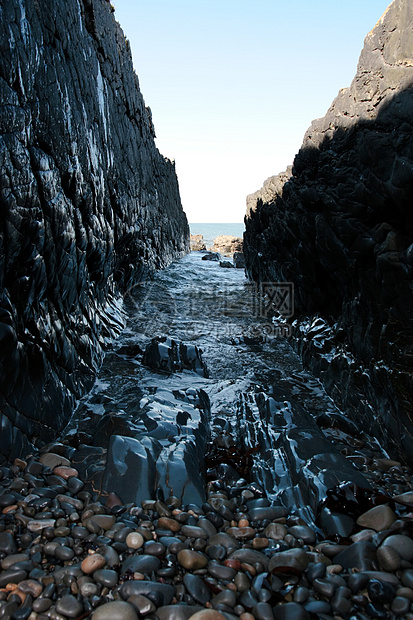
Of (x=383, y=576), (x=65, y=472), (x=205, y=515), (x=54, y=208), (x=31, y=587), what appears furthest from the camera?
(x=54, y=208)

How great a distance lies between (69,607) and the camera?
1.59 meters

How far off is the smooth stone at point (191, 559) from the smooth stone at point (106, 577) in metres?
0.35

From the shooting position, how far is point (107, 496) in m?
2.50

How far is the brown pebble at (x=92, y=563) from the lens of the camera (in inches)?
71.1

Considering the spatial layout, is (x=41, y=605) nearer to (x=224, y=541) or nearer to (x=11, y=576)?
(x=11, y=576)

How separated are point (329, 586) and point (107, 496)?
1493 millimetres

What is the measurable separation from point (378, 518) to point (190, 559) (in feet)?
3.93

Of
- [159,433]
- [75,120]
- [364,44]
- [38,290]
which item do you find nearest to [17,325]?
[38,290]

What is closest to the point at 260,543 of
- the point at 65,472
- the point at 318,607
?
the point at 318,607

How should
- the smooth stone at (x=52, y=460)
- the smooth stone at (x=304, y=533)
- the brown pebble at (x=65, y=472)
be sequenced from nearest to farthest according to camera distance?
1. the smooth stone at (x=304, y=533)
2. the brown pebble at (x=65, y=472)
3. the smooth stone at (x=52, y=460)

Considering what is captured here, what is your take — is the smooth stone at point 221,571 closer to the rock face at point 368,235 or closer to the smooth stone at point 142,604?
the smooth stone at point 142,604

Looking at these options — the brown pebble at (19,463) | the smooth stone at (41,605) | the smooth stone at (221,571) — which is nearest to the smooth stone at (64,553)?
the smooth stone at (41,605)

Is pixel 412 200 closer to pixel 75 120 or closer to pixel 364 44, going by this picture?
pixel 364 44

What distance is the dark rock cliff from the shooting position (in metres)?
2.96
